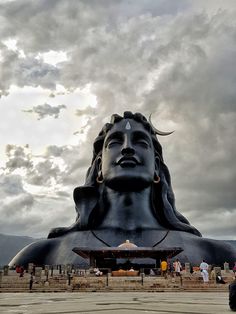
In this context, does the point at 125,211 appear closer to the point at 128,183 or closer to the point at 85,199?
the point at 128,183

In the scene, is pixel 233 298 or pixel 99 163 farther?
pixel 99 163

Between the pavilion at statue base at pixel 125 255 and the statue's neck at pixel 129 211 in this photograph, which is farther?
the statue's neck at pixel 129 211

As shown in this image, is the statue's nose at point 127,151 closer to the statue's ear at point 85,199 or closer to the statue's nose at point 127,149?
the statue's nose at point 127,149

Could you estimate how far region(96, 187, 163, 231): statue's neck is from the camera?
2834 centimetres

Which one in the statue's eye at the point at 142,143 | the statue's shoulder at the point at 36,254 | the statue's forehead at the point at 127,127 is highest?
the statue's forehead at the point at 127,127

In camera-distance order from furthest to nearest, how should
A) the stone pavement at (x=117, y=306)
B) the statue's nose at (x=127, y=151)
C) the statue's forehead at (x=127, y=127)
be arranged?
the statue's forehead at (x=127, y=127) < the statue's nose at (x=127, y=151) < the stone pavement at (x=117, y=306)

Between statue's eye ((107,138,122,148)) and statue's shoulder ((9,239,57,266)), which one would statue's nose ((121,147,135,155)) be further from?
statue's shoulder ((9,239,57,266))

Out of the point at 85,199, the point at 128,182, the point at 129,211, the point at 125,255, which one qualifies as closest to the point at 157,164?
the point at 128,182

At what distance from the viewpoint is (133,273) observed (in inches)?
774

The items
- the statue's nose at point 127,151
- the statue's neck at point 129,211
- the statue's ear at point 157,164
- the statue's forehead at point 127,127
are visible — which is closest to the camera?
the statue's neck at point 129,211

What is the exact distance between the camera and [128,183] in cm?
2867

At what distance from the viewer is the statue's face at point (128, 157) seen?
2859cm

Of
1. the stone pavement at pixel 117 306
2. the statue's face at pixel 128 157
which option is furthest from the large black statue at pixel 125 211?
the stone pavement at pixel 117 306

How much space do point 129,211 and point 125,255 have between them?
579 centimetres
